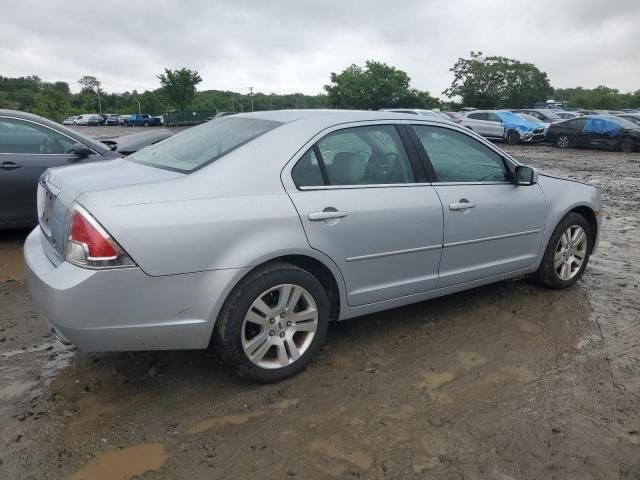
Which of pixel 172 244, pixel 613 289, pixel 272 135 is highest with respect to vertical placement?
pixel 272 135

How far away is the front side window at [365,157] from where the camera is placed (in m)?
3.41

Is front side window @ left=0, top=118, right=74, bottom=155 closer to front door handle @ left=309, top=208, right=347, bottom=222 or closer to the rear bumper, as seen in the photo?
the rear bumper

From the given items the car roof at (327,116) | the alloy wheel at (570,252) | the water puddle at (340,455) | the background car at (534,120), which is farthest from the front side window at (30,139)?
the background car at (534,120)

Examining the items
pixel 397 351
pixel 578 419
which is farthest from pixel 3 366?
pixel 578 419

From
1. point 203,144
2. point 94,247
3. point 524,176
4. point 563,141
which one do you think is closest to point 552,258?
point 524,176

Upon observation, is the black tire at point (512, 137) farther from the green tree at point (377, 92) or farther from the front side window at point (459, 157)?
the green tree at point (377, 92)

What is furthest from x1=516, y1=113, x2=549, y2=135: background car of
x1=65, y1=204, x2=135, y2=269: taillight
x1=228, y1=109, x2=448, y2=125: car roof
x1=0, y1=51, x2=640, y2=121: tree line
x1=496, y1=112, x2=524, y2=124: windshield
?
x1=0, y1=51, x2=640, y2=121: tree line

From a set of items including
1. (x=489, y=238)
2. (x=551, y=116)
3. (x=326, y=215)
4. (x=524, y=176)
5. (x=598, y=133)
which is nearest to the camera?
(x=326, y=215)

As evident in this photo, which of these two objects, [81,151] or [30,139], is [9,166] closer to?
[30,139]

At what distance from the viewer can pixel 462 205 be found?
382 centimetres

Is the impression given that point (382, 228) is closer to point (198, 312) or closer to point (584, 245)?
point (198, 312)

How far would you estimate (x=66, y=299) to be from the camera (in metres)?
2.65

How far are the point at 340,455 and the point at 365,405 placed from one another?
0.45 meters

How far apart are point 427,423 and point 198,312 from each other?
1317mm
